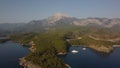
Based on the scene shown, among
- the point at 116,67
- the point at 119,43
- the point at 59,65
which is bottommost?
the point at 119,43

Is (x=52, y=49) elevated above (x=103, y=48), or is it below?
above

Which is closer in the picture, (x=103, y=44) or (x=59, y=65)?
(x=59, y=65)

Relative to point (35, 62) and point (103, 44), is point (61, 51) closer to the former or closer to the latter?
point (103, 44)

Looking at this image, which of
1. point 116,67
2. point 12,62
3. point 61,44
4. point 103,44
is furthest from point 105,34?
point 12,62

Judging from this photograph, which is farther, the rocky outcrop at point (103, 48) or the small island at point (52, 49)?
the rocky outcrop at point (103, 48)

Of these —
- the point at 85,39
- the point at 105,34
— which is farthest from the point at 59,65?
the point at 105,34

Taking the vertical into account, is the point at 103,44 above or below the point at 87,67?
below

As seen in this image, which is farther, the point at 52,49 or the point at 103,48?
the point at 103,48

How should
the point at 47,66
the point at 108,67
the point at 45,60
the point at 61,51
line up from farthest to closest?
1. the point at 61,51
2. the point at 108,67
3. the point at 45,60
4. the point at 47,66

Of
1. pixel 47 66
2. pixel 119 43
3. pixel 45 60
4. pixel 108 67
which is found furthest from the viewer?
Answer: pixel 119 43

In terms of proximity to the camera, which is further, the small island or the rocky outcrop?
the rocky outcrop

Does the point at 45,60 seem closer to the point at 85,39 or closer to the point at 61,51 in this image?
the point at 61,51
